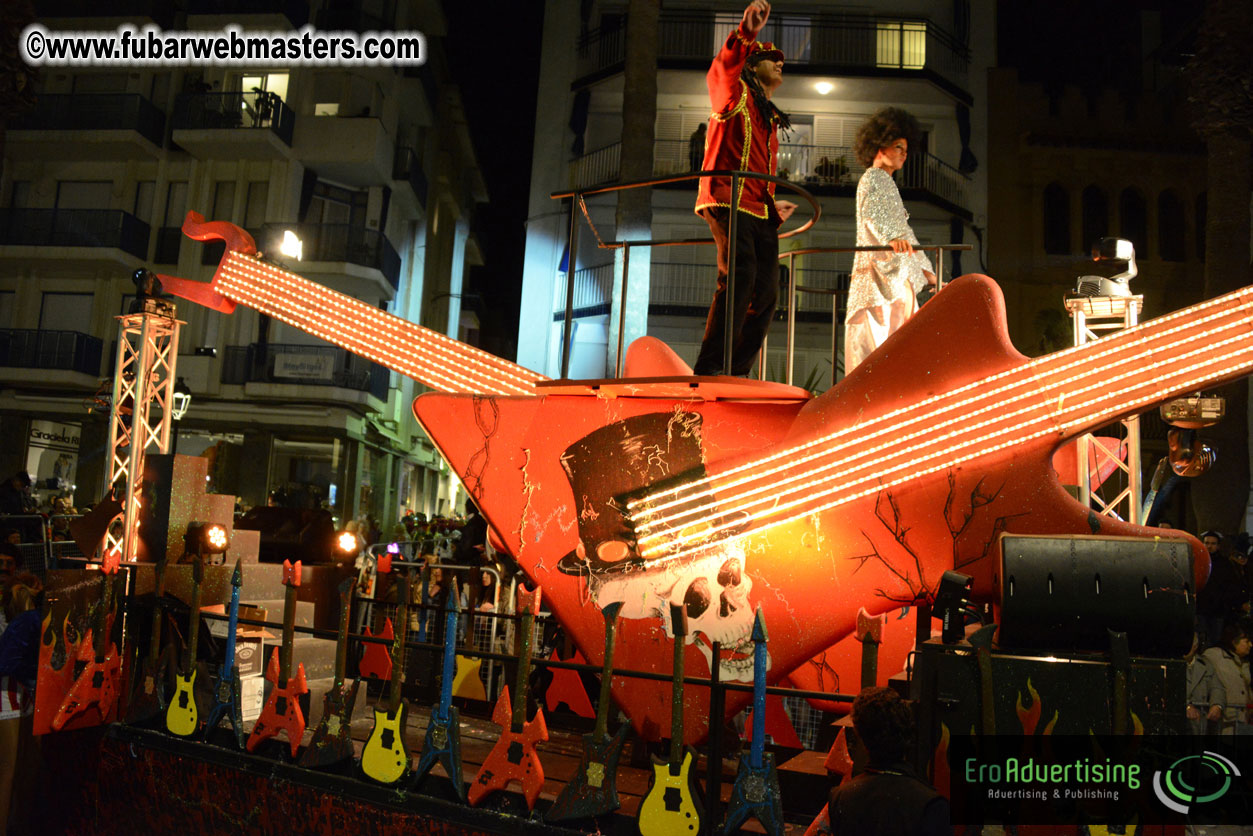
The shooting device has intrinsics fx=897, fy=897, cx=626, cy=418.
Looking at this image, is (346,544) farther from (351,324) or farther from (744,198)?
(744,198)

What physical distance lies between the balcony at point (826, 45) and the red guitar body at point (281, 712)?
1993 cm

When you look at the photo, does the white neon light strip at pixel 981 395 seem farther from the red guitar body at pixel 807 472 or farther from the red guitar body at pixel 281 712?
the red guitar body at pixel 281 712

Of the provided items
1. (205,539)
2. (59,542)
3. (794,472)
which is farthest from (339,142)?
(794,472)

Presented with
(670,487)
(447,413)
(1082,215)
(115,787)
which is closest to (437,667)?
Result: (115,787)

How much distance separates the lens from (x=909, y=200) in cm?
2159

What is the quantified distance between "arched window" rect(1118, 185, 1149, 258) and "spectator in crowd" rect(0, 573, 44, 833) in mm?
25382

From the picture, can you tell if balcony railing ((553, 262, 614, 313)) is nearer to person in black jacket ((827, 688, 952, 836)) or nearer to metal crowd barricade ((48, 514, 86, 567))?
metal crowd barricade ((48, 514, 86, 567))

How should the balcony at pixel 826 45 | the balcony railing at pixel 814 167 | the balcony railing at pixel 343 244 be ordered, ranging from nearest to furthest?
the balcony railing at pixel 814 167 → the balcony at pixel 826 45 → the balcony railing at pixel 343 244

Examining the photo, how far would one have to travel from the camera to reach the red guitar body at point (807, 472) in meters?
4.09

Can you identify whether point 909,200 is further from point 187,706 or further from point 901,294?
point 187,706

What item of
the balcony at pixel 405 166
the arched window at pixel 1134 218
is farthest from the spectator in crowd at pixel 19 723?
the arched window at pixel 1134 218

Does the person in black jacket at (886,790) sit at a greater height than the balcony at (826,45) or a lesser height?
lesser

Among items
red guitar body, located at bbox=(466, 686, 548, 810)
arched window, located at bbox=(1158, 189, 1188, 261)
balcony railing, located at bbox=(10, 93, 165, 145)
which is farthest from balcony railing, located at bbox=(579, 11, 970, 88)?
red guitar body, located at bbox=(466, 686, 548, 810)

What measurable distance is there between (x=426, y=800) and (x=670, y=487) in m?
1.91
